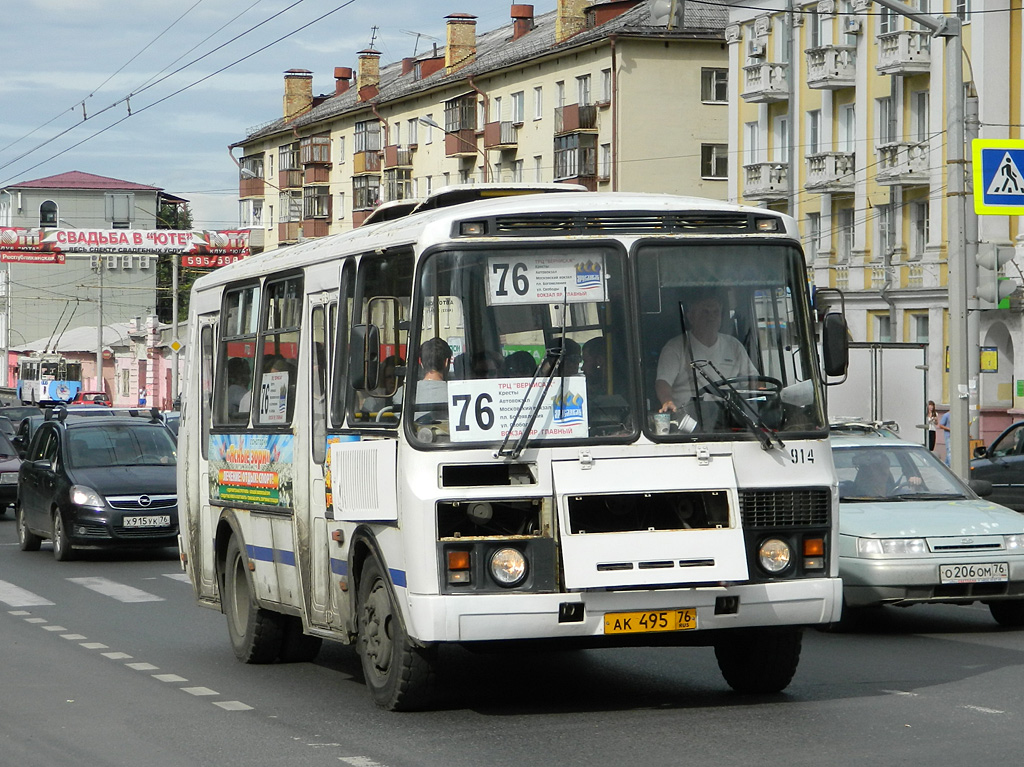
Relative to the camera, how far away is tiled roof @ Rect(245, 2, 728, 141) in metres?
65.8

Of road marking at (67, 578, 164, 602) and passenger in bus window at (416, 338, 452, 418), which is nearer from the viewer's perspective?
passenger in bus window at (416, 338, 452, 418)

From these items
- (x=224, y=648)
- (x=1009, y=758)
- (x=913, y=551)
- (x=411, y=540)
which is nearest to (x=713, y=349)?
(x=411, y=540)

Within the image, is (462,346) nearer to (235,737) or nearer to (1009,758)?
(235,737)

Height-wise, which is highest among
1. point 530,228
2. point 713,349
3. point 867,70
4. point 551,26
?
point 551,26

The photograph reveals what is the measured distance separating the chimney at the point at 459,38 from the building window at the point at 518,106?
9.65m

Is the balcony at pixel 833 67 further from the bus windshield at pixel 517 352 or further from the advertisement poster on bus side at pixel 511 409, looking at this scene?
the advertisement poster on bus side at pixel 511 409

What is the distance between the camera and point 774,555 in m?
9.27

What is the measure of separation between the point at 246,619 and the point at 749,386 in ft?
14.1

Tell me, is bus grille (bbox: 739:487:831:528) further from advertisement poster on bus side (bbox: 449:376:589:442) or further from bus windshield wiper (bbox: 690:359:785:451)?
advertisement poster on bus side (bbox: 449:376:589:442)

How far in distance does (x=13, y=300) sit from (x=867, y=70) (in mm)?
85391

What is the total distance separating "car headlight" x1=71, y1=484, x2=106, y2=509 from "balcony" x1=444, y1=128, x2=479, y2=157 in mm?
54118

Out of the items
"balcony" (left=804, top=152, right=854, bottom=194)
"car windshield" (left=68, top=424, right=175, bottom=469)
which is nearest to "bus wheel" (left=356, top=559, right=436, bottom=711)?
"car windshield" (left=68, top=424, right=175, bottom=469)

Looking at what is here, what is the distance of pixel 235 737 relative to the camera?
898 cm

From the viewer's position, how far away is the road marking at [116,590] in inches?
673
